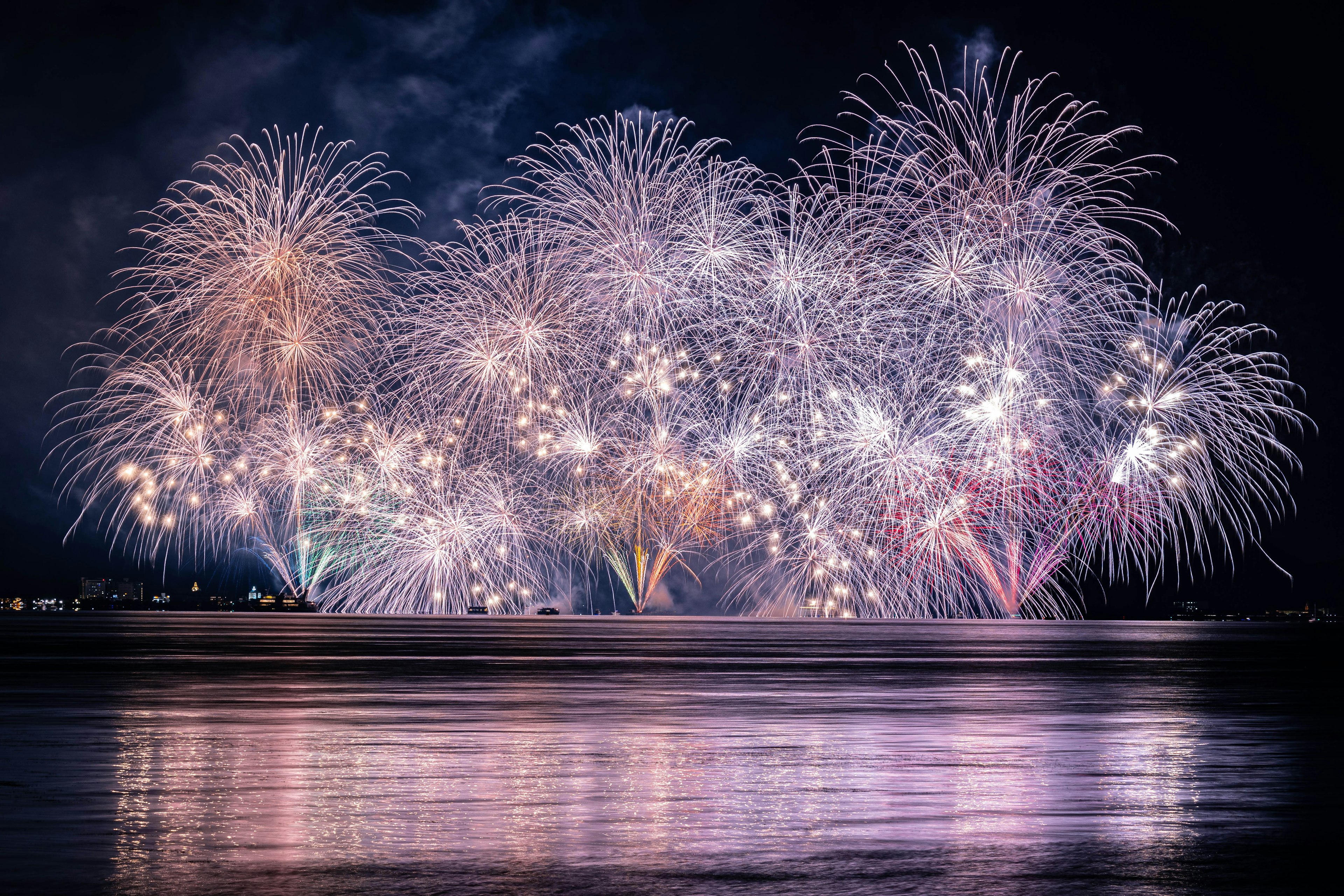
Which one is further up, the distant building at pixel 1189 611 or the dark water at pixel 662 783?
the dark water at pixel 662 783

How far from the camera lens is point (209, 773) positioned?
60.4 feet

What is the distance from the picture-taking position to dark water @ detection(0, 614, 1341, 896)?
40.8 ft

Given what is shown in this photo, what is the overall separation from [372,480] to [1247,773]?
8322 cm

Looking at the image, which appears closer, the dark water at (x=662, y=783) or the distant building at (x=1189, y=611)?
the dark water at (x=662, y=783)

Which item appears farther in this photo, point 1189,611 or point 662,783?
point 1189,611

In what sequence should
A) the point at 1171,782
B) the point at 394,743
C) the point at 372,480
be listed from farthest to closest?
the point at 372,480 < the point at 394,743 < the point at 1171,782

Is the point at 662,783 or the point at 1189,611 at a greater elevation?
the point at 662,783

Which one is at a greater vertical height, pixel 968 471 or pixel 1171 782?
pixel 968 471

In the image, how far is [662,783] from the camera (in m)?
17.7

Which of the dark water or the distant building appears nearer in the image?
the dark water

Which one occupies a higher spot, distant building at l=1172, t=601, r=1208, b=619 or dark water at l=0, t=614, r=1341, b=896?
dark water at l=0, t=614, r=1341, b=896

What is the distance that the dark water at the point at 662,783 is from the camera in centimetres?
1245

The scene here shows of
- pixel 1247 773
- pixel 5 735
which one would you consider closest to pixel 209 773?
pixel 5 735

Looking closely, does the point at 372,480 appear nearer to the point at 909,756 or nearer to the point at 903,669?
the point at 903,669
